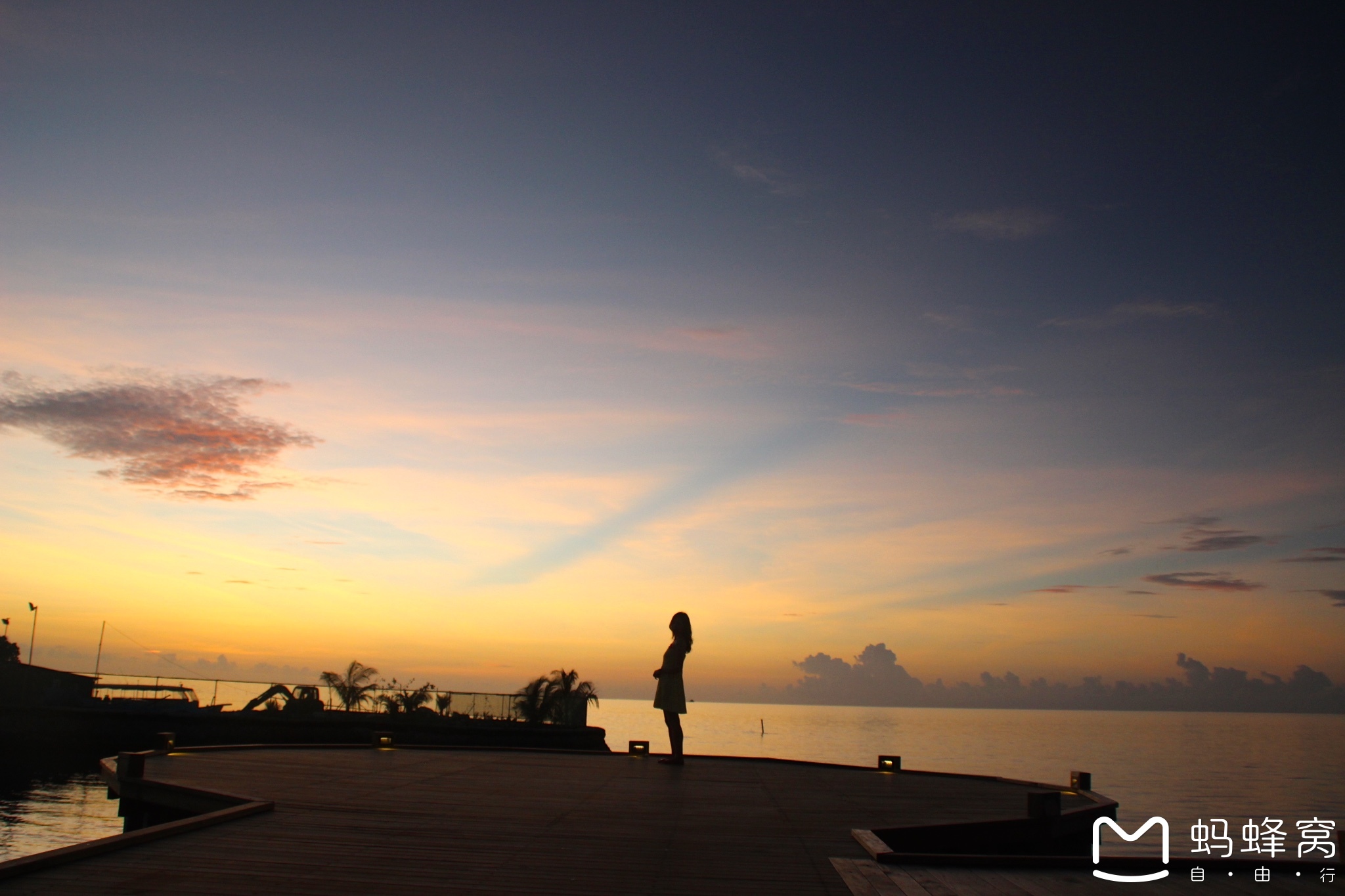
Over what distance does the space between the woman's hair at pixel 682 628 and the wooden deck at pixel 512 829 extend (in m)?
1.89

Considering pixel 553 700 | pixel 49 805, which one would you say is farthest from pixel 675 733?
pixel 49 805

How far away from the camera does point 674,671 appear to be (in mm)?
13273

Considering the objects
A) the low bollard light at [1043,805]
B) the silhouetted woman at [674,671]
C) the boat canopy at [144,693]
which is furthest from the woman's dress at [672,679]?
the boat canopy at [144,693]

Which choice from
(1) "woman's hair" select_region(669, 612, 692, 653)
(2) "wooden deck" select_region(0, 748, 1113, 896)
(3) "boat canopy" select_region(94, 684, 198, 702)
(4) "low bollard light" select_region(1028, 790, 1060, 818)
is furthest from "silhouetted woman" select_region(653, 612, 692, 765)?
(3) "boat canopy" select_region(94, 684, 198, 702)

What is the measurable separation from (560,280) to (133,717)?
28.6 metres

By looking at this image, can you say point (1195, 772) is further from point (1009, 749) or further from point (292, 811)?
point (292, 811)

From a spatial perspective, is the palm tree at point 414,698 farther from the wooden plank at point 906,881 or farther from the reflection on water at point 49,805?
the wooden plank at point 906,881

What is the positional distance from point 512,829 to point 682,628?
20.2ft

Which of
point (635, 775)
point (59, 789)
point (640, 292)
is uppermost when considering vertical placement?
point (640, 292)

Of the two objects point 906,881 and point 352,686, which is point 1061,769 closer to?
point 352,686

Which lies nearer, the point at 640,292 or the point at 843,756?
the point at 640,292

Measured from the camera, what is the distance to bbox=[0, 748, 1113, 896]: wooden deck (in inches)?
210

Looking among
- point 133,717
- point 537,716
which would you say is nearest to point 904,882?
point 537,716

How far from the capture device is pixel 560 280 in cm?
2200
